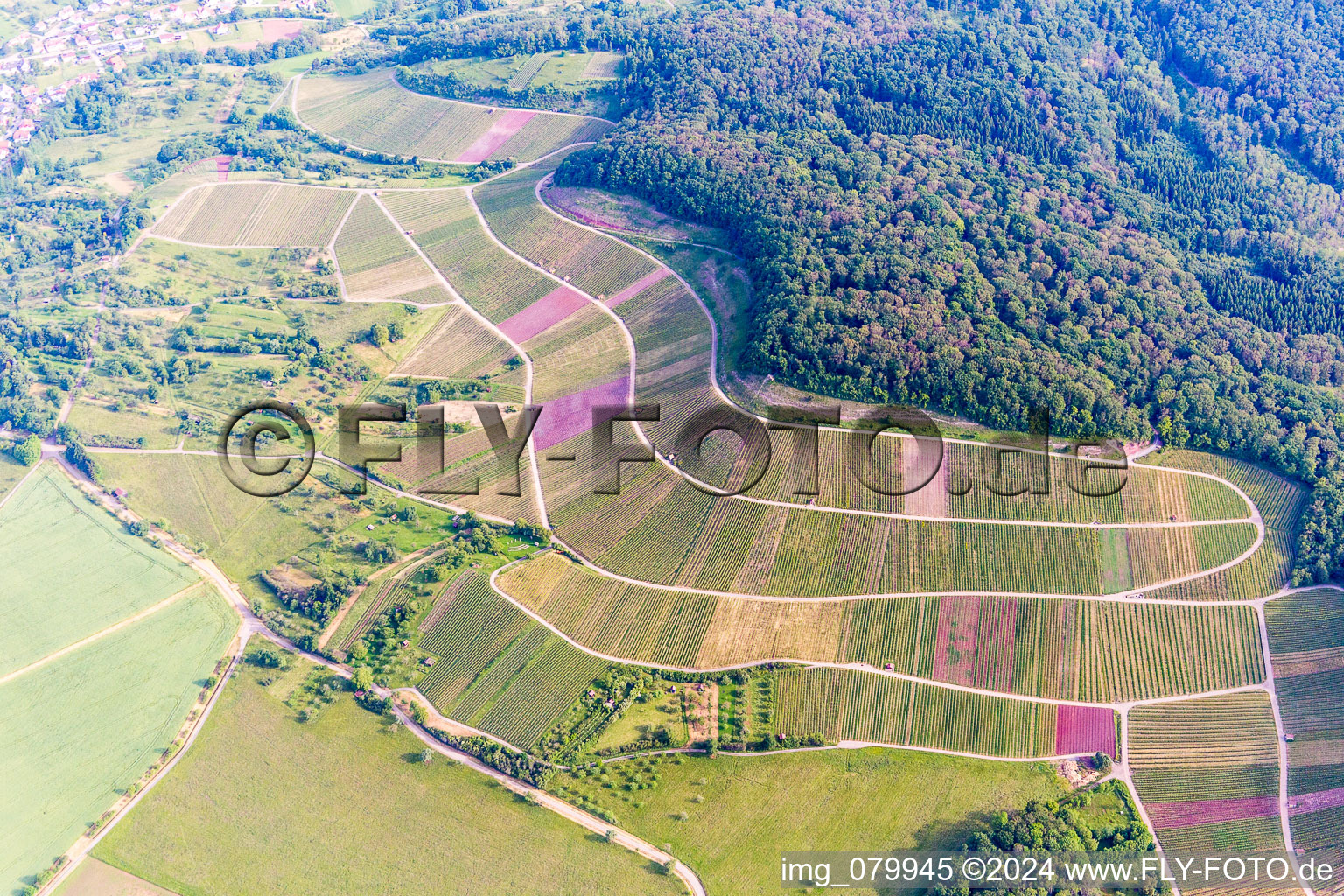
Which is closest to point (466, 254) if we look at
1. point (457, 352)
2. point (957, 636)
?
point (457, 352)

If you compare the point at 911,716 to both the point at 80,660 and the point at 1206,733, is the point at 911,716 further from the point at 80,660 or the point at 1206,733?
the point at 80,660

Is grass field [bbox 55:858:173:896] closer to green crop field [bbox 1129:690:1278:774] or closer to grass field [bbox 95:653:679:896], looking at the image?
grass field [bbox 95:653:679:896]

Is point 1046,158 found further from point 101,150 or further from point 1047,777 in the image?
point 101,150

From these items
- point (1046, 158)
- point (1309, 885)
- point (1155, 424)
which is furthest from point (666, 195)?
point (1309, 885)

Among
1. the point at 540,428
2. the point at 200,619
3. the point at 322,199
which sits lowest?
the point at 200,619

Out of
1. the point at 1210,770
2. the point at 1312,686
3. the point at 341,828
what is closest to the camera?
the point at 341,828

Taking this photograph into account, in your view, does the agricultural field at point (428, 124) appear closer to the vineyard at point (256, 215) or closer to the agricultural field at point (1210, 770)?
the vineyard at point (256, 215)
